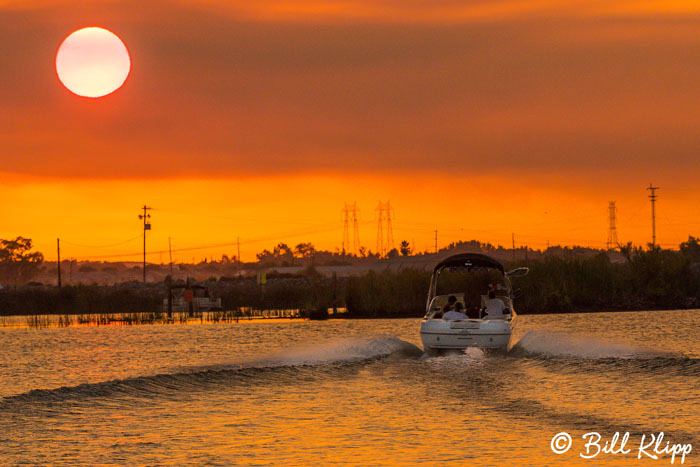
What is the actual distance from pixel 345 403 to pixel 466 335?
9.99 metres

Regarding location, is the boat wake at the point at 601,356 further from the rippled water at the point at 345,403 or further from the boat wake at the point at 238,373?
the boat wake at the point at 238,373

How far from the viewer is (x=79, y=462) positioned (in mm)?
19062

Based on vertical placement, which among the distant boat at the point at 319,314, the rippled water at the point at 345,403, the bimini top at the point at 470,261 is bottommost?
the rippled water at the point at 345,403

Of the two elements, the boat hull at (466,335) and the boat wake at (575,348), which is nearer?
the boat hull at (466,335)

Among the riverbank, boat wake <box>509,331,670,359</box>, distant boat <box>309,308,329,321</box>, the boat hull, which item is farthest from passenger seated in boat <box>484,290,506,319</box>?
the riverbank

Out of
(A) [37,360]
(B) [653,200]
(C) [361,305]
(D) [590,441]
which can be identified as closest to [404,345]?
(A) [37,360]

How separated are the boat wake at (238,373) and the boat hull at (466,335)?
9.36 ft

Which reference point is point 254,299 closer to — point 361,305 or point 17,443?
point 361,305

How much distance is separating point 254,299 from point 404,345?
57735 mm

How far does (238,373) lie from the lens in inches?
1313

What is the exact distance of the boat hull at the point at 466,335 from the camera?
1375 inches

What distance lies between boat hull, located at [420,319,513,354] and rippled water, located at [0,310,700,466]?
53cm

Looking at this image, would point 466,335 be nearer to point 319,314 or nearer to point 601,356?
point 601,356

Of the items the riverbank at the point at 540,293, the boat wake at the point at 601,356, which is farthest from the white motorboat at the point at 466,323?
the riverbank at the point at 540,293
